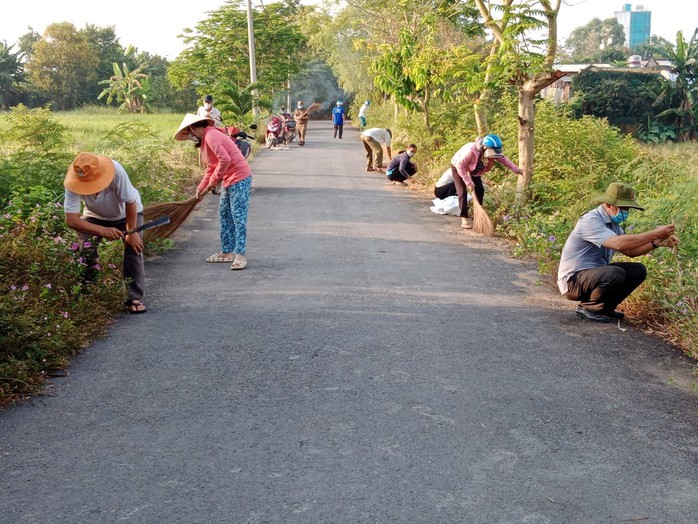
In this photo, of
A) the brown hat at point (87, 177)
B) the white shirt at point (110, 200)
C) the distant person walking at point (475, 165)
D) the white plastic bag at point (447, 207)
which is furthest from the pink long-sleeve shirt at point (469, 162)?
the brown hat at point (87, 177)

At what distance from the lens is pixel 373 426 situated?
14.7ft

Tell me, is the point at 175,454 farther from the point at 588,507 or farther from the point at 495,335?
the point at 495,335

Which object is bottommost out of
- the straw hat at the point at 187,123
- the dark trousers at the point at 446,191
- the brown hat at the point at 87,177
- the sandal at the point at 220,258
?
the sandal at the point at 220,258

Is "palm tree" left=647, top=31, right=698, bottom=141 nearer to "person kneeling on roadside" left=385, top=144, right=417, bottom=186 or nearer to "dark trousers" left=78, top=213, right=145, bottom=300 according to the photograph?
"person kneeling on roadside" left=385, top=144, right=417, bottom=186

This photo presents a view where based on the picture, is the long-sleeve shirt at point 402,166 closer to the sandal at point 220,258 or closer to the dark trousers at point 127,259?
the sandal at point 220,258

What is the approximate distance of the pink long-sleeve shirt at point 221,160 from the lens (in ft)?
26.8

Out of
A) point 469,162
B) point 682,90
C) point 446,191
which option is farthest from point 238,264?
point 682,90

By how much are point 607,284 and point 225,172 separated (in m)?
4.12

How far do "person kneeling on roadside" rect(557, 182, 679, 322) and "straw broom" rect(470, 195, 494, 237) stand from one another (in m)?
4.06

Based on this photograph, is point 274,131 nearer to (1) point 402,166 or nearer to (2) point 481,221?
(1) point 402,166

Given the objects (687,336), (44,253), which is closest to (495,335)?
(687,336)

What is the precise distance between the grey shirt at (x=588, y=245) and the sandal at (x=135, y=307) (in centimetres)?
377

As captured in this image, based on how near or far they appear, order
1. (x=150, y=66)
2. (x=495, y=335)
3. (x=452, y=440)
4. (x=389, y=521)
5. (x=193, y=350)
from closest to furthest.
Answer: (x=389, y=521) → (x=452, y=440) → (x=193, y=350) → (x=495, y=335) → (x=150, y=66)

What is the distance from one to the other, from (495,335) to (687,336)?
1.48 meters
